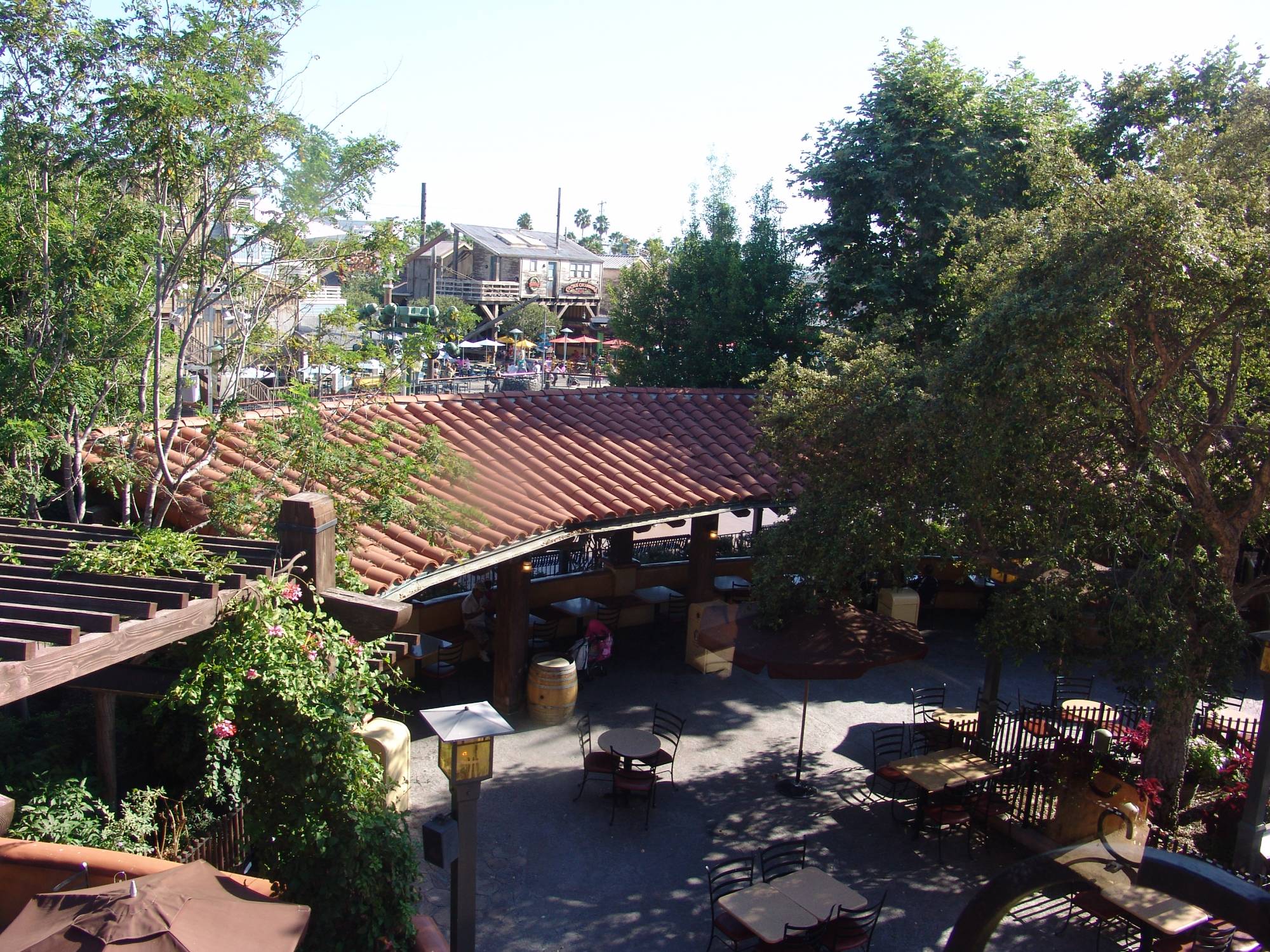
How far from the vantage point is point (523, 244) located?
5638 centimetres

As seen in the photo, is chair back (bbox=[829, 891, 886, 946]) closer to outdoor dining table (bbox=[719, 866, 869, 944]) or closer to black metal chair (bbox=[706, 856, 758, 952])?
outdoor dining table (bbox=[719, 866, 869, 944])

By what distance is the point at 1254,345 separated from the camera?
830 centimetres

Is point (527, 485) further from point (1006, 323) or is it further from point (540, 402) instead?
point (1006, 323)

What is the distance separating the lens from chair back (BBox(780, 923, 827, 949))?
687 centimetres

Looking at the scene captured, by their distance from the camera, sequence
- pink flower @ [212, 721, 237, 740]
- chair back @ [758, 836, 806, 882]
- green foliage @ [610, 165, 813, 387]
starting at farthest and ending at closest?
green foliage @ [610, 165, 813, 387]
chair back @ [758, 836, 806, 882]
pink flower @ [212, 721, 237, 740]

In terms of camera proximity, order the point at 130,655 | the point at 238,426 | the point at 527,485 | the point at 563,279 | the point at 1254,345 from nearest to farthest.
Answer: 1. the point at 130,655
2. the point at 1254,345
3. the point at 238,426
4. the point at 527,485
5. the point at 563,279

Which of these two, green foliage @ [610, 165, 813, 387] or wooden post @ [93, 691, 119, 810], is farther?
green foliage @ [610, 165, 813, 387]

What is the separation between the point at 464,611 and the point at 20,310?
7.19 meters

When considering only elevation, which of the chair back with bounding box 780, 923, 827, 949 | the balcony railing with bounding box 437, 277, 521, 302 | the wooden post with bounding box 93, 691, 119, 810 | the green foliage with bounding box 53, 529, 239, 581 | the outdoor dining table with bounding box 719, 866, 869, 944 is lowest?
the chair back with bounding box 780, 923, 827, 949

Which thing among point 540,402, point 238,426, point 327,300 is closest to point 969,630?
point 540,402

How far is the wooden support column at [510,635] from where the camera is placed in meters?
11.7

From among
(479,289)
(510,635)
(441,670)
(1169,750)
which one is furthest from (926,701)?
(479,289)

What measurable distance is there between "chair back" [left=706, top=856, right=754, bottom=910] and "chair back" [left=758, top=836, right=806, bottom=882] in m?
0.14

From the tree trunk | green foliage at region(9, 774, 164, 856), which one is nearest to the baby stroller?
green foliage at region(9, 774, 164, 856)
